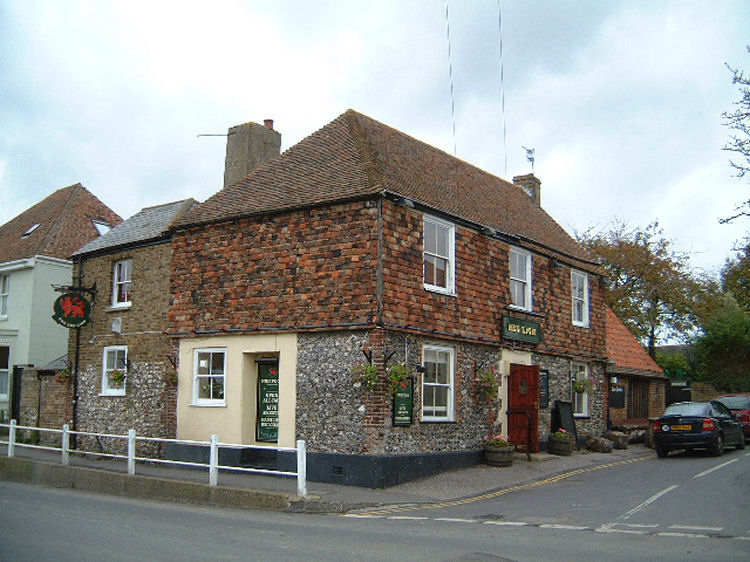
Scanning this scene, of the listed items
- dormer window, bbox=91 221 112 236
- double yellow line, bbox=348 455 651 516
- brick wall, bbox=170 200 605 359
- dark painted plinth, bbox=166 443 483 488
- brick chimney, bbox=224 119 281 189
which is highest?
brick chimney, bbox=224 119 281 189

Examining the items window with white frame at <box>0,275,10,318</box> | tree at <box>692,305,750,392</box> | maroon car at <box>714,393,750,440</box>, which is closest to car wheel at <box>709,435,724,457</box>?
maroon car at <box>714,393,750,440</box>

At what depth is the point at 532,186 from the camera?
27391 mm

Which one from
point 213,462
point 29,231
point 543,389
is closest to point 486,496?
point 213,462

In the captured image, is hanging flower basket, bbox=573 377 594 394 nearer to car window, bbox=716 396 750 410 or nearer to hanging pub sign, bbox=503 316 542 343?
hanging pub sign, bbox=503 316 542 343

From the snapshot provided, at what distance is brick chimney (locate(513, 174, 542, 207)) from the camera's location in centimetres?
2731

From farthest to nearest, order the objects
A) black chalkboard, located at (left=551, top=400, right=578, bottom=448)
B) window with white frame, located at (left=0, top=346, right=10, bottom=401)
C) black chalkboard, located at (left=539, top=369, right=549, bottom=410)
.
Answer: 1. window with white frame, located at (left=0, top=346, right=10, bottom=401)
2. black chalkboard, located at (left=551, top=400, right=578, bottom=448)
3. black chalkboard, located at (left=539, top=369, right=549, bottom=410)

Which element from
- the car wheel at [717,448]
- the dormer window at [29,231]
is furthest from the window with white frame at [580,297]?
the dormer window at [29,231]

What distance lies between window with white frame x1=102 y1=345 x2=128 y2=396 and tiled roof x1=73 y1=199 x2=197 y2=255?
2.92m

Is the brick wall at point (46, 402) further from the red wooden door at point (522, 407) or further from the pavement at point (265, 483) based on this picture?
the red wooden door at point (522, 407)

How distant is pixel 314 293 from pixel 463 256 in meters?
3.89

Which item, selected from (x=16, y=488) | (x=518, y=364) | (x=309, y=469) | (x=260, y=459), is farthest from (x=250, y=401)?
(x=518, y=364)

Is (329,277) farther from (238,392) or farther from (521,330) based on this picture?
(521,330)

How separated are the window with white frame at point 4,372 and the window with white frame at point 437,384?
17577 mm

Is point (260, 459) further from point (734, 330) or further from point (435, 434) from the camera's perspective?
point (734, 330)
